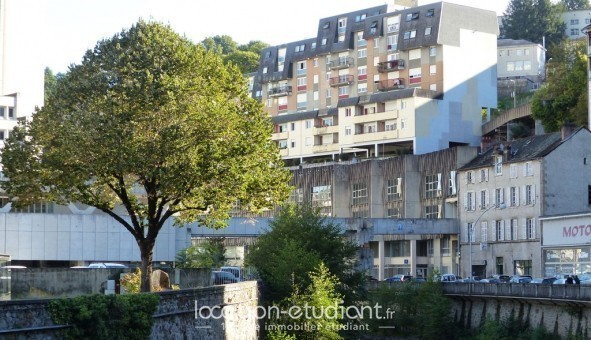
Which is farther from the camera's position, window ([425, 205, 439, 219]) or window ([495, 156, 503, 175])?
window ([425, 205, 439, 219])

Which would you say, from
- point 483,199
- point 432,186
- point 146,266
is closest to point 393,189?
point 432,186

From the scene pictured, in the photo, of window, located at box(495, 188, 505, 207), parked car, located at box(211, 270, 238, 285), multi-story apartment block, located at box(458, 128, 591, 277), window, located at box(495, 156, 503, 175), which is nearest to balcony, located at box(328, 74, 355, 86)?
multi-story apartment block, located at box(458, 128, 591, 277)

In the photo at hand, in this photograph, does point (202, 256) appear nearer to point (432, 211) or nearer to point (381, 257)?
point (381, 257)

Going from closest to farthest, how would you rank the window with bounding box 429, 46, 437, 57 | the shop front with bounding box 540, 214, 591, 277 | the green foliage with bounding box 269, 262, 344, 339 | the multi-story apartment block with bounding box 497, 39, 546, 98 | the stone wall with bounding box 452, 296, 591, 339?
the green foliage with bounding box 269, 262, 344, 339 → the stone wall with bounding box 452, 296, 591, 339 → the shop front with bounding box 540, 214, 591, 277 → the window with bounding box 429, 46, 437, 57 → the multi-story apartment block with bounding box 497, 39, 546, 98

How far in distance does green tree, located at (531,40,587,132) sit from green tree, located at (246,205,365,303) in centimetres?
5197

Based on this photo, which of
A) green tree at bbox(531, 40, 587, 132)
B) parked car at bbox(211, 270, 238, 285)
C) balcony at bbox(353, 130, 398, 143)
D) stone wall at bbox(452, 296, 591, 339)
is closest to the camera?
parked car at bbox(211, 270, 238, 285)

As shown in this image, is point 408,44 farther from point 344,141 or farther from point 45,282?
point 45,282

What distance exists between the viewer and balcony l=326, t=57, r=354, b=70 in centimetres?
15738

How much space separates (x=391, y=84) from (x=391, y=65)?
2.33 metres

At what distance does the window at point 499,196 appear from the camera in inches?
4279

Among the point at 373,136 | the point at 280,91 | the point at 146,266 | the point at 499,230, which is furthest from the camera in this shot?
the point at 280,91

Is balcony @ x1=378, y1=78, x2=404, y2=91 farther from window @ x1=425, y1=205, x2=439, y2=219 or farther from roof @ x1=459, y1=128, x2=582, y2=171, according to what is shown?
roof @ x1=459, y1=128, x2=582, y2=171

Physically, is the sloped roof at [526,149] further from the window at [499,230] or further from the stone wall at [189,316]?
the stone wall at [189,316]

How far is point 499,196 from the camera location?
359 feet
